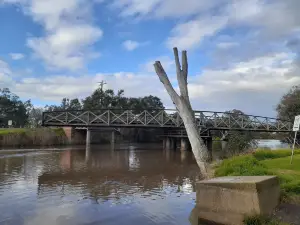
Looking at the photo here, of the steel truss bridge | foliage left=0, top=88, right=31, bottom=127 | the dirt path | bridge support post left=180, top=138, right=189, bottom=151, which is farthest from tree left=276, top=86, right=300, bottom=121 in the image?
foliage left=0, top=88, right=31, bottom=127

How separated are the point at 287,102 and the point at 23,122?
4981 cm

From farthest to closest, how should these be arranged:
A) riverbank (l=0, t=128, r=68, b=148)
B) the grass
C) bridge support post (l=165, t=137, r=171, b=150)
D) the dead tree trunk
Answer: bridge support post (l=165, t=137, r=171, b=150)
riverbank (l=0, t=128, r=68, b=148)
the dead tree trunk
the grass

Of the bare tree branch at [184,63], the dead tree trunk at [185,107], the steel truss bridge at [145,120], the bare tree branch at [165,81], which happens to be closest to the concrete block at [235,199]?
the dead tree trunk at [185,107]

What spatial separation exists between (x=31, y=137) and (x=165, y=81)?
109 ft

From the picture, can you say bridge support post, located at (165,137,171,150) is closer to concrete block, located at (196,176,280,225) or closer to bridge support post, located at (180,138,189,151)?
bridge support post, located at (180,138,189,151)

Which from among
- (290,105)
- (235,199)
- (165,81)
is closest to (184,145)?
(290,105)

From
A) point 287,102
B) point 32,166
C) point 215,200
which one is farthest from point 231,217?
point 287,102

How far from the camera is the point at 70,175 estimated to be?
56.0ft

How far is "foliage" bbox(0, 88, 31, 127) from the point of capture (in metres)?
60.4

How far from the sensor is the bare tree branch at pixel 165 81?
12.8 m

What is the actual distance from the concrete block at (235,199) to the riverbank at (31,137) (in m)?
35.8

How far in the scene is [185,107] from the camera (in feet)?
41.6

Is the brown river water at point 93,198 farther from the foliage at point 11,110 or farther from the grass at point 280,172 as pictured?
the foliage at point 11,110

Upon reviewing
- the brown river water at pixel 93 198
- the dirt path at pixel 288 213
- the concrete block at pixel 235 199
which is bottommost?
the brown river water at pixel 93 198
